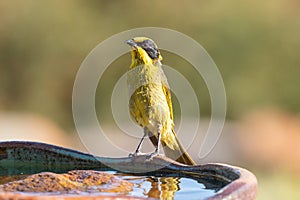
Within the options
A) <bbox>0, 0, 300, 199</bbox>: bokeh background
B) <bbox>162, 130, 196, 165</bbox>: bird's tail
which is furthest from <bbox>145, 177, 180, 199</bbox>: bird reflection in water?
<bbox>0, 0, 300, 199</bbox>: bokeh background

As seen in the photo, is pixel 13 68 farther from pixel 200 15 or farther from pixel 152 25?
pixel 200 15

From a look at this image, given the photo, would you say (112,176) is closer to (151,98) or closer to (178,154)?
(178,154)

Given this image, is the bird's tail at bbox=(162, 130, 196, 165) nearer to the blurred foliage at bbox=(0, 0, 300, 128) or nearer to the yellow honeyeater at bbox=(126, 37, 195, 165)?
the yellow honeyeater at bbox=(126, 37, 195, 165)

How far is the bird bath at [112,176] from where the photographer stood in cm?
244

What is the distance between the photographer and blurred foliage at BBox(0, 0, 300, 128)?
13.3 metres

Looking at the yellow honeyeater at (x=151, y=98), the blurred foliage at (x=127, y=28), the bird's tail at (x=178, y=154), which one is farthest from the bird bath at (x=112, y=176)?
the blurred foliage at (x=127, y=28)

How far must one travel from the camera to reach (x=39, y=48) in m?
13.7

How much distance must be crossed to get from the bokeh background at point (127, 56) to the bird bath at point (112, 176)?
29.1 feet

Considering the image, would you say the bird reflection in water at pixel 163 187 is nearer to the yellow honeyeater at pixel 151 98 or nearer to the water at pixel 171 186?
the water at pixel 171 186

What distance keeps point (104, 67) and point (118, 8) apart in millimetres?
2285

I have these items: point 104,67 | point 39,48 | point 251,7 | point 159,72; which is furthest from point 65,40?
point 159,72

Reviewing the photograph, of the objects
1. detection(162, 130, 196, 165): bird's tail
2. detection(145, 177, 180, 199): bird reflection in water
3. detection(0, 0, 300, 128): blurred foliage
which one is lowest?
detection(145, 177, 180, 199): bird reflection in water

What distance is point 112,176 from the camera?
2783mm

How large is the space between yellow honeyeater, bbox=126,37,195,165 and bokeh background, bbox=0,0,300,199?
774 cm
